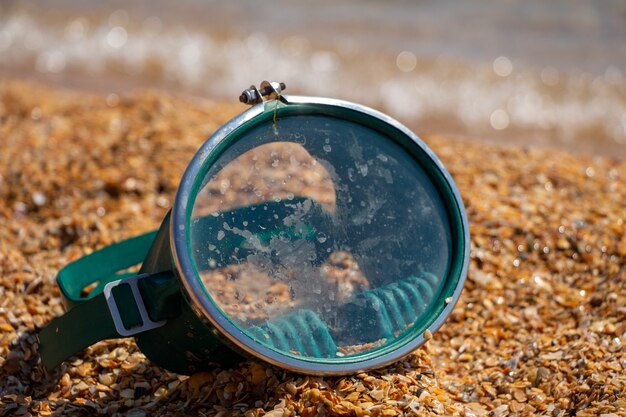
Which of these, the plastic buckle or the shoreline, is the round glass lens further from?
the shoreline

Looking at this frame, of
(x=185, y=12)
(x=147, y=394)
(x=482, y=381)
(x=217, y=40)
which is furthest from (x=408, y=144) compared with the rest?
(x=185, y=12)

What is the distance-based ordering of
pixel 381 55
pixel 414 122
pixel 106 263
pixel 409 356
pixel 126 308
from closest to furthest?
pixel 126 308
pixel 409 356
pixel 106 263
pixel 414 122
pixel 381 55

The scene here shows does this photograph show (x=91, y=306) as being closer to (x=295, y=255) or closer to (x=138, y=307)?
(x=138, y=307)

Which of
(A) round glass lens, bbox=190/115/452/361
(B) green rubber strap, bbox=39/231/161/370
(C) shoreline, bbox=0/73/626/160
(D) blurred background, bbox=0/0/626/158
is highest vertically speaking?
(D) blurred background, bbox=0/0/626/158

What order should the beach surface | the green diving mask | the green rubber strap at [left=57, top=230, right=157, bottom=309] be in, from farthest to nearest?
the green rubber strap at [left=57, top=230, right=157, bottom=309] → the beach surface → the green diving mask

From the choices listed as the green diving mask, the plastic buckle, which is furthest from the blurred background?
the plastic buckle

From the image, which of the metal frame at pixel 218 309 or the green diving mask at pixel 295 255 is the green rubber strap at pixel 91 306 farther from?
the metal frame at pixel 218 309

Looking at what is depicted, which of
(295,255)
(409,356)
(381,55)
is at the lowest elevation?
(409,356)

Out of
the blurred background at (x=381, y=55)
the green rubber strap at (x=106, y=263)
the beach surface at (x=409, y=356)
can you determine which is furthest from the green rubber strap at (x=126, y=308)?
the blurred background at (x=381, y=55)

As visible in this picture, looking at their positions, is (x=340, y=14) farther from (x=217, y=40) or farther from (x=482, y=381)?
(x=482, y=381)

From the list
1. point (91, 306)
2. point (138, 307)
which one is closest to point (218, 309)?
point (138, 307)
